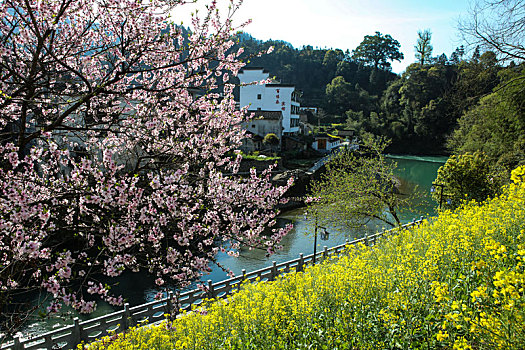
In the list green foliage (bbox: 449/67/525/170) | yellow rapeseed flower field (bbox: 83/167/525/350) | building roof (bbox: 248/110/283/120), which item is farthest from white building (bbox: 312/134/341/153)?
yellow rapeseed flower field (bbox: 83/167/525/350)

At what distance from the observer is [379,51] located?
83625 millimetres

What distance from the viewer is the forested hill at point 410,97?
2008cm

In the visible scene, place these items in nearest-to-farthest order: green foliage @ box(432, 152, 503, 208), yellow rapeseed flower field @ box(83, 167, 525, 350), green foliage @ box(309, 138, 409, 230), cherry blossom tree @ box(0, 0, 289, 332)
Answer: cherry blossom tree @ box(0, 0, 289, 332)
yellow rapeseed flower field @ box(83, 167, 525, 350)
green foliage @ box(309, 138, 409, 230)
green foliage @ box(432, 152, 503, 208)

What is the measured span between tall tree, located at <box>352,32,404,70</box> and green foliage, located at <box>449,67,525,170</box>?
6189cm

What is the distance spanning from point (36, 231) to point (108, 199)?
1.08m

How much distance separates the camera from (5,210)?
372cm

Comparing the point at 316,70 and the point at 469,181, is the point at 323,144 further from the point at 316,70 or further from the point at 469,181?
the point at 316,70

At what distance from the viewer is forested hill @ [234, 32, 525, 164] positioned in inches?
790

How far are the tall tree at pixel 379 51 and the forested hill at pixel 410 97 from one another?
8.8 inches

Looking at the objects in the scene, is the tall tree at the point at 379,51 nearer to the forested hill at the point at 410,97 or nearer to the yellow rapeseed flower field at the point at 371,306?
the forested hill at the point at 410,97

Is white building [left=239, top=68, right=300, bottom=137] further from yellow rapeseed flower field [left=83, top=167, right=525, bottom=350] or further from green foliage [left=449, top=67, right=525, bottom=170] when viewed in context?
yellow rapeseed flower field [left=83, top=167, right=525, bottom=350]

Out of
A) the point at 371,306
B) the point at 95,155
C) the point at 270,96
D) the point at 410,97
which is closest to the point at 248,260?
the point at 371,306

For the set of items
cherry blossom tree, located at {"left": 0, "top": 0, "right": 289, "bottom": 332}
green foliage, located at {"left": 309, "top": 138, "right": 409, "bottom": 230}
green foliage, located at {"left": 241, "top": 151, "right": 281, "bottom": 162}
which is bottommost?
green foliage, located at {"left": 241, "top": 151, "right": 281, "bottom": 162}

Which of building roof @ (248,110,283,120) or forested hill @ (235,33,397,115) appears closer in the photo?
building roof @ (248,110,283,120)
